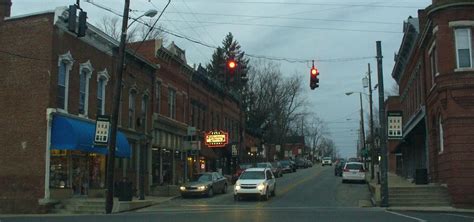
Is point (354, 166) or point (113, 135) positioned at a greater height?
point (113, 135)

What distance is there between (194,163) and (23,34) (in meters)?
22.9

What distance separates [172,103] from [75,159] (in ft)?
48.8

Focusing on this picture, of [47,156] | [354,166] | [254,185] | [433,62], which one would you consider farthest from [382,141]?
[354,166]

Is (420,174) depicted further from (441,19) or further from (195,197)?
(195,197)

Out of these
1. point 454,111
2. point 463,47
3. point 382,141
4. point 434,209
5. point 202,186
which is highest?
point 463,47

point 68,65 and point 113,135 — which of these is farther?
point 68,65

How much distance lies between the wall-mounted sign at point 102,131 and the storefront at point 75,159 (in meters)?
0.74

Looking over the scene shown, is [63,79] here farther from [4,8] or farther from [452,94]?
[452,94]

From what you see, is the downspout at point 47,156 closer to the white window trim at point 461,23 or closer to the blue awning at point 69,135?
the blue awning at point 69,135

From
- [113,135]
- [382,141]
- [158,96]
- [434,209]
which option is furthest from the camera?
[158,96]

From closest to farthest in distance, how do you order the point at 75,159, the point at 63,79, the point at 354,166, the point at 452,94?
the point at 452,94, the point at 63,79, the point at 75,159, the point at 354,166

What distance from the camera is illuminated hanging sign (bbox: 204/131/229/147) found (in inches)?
1869

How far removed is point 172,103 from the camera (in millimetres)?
42500

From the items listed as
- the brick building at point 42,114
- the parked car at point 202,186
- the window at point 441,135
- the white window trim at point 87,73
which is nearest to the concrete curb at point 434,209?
the window at point 441,135
